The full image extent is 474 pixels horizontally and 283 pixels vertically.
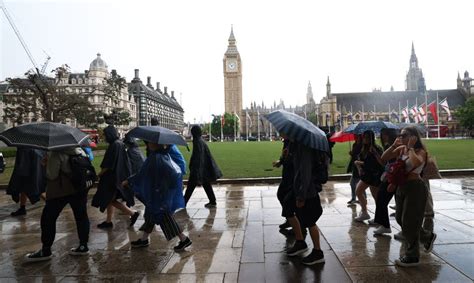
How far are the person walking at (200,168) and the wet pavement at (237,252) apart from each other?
694mm

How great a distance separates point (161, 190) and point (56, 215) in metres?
1.40

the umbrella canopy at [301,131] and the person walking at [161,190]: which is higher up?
the umbrella canopy at [301,131]

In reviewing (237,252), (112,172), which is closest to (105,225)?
(112,172)

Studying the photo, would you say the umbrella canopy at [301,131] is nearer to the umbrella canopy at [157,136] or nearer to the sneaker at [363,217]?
the umbrella canopy at [157,136]

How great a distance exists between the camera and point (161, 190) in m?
5.27

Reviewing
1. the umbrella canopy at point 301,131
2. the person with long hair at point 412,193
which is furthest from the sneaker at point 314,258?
the umbrella canopy at point 301,131

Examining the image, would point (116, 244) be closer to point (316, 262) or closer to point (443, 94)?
point (316, 262)

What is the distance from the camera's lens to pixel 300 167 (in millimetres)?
4637

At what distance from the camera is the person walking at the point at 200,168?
8.36 m

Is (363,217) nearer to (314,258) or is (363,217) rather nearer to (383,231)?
(383,231)

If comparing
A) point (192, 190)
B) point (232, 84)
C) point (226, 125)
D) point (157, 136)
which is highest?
point (232, 84)

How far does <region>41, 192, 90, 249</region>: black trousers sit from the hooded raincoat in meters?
1.05

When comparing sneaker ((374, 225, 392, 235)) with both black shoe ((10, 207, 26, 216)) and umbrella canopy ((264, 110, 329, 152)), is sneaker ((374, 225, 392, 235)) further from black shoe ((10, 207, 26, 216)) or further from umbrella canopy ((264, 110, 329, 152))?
black shoe ((10, 207, 26, 216))

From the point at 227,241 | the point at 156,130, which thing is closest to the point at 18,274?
the point at 156,130
